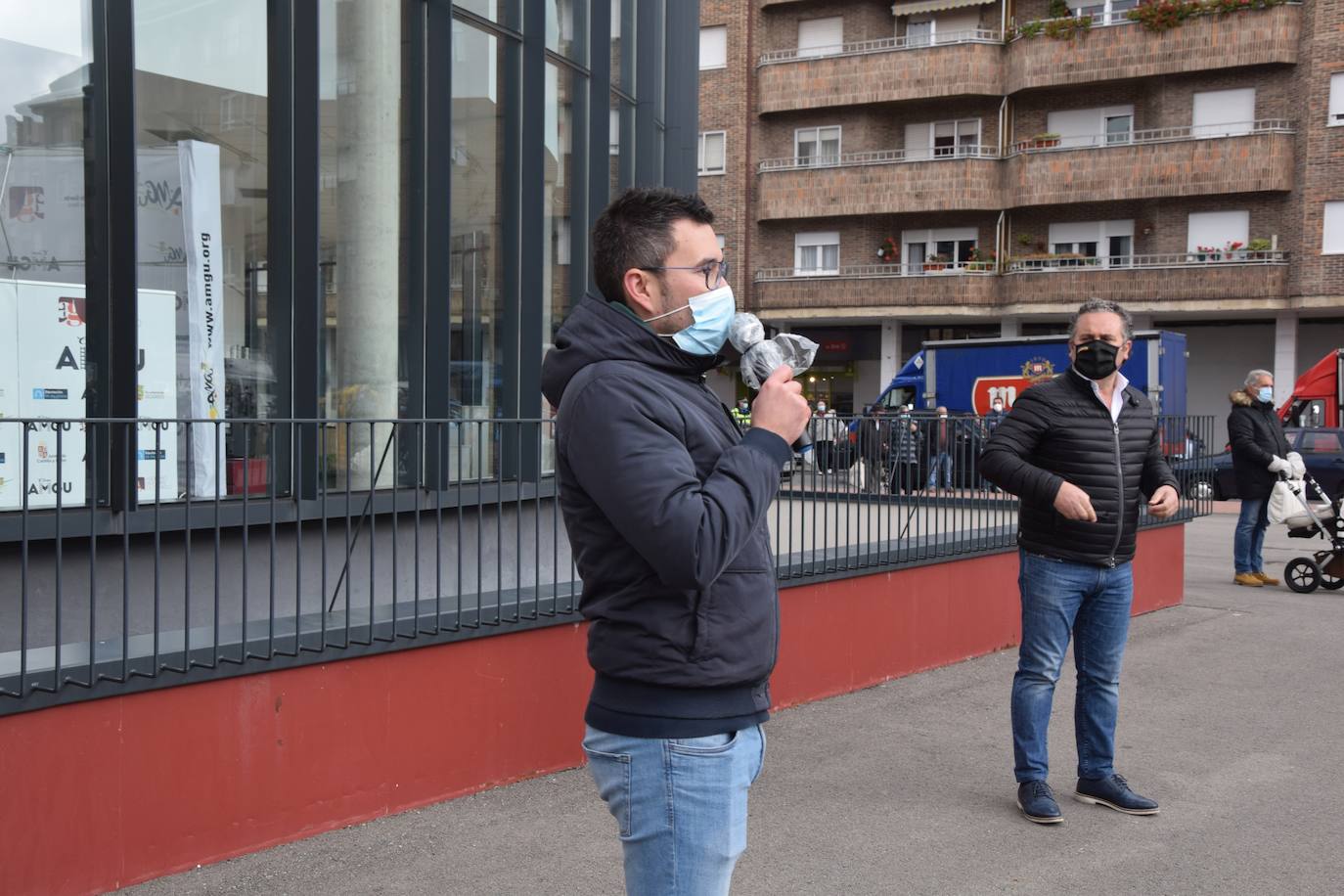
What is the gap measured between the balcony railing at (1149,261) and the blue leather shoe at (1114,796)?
29.4 m

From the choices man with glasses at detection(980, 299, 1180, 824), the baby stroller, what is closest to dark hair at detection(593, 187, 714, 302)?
man with glasses at detection(980, 299, 1180, 824)

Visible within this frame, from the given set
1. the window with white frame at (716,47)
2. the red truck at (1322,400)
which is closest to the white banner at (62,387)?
the red truck at (1322,400)

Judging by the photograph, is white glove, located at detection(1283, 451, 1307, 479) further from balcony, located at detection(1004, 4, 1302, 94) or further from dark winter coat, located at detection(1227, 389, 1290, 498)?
balcony, located at detection(1004, 4, 1302, 94)

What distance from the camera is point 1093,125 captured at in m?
33.5

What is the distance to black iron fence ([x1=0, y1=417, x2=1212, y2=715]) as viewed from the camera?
4.08 meters

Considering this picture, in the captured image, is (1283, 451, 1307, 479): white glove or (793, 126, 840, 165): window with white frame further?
(793, 126, 840, 165): window with white frame

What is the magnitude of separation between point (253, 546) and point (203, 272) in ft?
7.42

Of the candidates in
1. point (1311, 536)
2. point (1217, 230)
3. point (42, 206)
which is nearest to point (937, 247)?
point (1217, 230)

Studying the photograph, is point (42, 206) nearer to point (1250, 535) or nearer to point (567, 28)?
point (567, 28)

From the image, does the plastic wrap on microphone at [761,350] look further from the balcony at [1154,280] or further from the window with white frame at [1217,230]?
the window with white frame at [1217,230]

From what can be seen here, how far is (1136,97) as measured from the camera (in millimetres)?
32812

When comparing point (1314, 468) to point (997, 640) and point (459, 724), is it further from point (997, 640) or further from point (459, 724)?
point (459, 724)

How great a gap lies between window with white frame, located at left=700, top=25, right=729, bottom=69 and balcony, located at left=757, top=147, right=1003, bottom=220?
11.0 ft

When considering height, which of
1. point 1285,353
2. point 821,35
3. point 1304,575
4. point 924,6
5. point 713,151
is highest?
point 924,6
